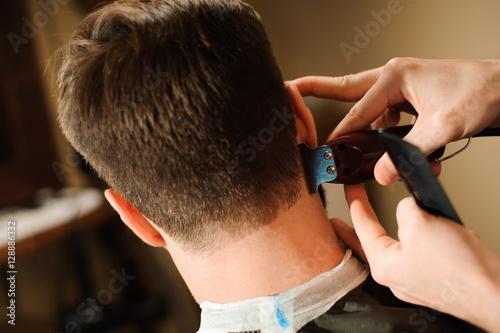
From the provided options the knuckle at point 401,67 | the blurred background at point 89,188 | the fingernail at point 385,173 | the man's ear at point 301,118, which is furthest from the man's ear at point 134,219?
the blurred background at point 89,188

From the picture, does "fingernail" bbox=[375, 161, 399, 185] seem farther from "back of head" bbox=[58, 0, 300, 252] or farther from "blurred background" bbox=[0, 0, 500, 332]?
"blurred background" bbox=[0, 0, 500, 332]

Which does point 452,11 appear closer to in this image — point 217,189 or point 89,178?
point 217,189

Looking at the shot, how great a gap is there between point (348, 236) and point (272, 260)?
201mm

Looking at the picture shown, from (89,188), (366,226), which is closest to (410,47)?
(366,226)

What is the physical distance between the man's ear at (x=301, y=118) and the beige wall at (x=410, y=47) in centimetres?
60

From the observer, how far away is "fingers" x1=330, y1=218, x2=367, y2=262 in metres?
0.83

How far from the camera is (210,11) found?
0.72m

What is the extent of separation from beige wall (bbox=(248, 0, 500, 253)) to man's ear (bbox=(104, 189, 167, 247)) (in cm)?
74

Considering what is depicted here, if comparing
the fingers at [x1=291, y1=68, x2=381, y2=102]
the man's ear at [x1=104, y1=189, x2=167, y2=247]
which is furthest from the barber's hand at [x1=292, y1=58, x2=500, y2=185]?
the man's ear at [x1=104, y1=189, x2=167, y2=247]

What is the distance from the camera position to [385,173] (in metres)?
0.75

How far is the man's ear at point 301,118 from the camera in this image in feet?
2.69

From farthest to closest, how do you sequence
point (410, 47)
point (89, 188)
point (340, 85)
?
1. point (89, 188)
2. point (410, 47)
3. point (340, 85)

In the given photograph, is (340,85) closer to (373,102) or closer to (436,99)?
A: (373,102)

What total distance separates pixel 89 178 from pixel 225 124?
6.39 ft
